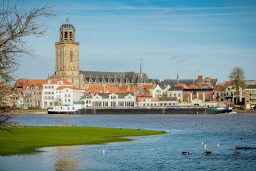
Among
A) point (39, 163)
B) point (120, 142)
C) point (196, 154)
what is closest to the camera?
point (39, 163)

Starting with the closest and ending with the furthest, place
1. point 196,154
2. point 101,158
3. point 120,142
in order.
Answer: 1. point 101,158
2. point 196,154
3. point 120,142

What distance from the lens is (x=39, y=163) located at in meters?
39.1

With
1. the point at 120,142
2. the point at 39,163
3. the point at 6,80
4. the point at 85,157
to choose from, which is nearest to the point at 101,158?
the point at 85,157

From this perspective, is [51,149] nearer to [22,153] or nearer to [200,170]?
[22,153]

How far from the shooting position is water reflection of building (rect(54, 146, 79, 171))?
37.3 metres

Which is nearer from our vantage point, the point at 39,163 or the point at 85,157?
the point at 39,163

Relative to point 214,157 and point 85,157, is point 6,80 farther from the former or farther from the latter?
point 214,157

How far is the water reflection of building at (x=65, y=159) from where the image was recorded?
37281 millimetres

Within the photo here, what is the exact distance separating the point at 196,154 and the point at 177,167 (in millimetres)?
8256

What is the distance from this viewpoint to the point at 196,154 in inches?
1809

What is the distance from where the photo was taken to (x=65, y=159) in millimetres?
41531

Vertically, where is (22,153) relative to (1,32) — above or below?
below

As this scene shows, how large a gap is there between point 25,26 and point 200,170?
19384 millimetres

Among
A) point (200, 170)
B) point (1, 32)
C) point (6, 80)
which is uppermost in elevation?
point (1, 32)
